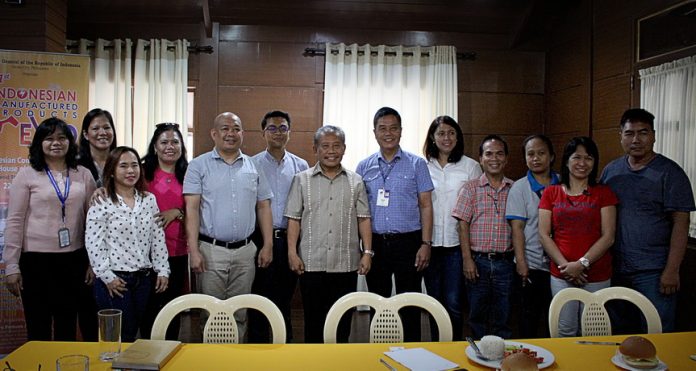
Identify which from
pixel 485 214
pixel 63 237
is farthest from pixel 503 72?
pixel 63 237

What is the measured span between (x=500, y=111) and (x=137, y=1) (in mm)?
3494

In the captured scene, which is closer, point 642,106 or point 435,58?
point 642,106

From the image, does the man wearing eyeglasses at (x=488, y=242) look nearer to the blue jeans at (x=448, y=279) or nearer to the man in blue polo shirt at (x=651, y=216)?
the blue jeans at (x=448, y=279)

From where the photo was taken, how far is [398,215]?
311cm

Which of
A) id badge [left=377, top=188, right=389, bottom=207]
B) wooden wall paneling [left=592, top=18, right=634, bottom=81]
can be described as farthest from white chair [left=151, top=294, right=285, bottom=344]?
wooden wall paneling [left=592, top=18, right=634, bottom=81]

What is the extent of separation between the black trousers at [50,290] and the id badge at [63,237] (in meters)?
0.07

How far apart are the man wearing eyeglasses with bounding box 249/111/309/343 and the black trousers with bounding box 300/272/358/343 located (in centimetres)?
40

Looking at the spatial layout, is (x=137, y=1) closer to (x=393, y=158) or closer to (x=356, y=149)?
(x=356, y=149)

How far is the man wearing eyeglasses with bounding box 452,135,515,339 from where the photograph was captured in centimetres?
309

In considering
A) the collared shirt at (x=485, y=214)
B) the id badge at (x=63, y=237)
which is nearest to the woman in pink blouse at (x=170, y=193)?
the id badge at (x=63, y=237)

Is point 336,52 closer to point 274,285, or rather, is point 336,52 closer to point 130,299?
point 274,285

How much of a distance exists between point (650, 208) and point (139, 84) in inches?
161

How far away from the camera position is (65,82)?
3607mm

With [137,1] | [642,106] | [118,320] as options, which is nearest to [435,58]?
[642,106]
